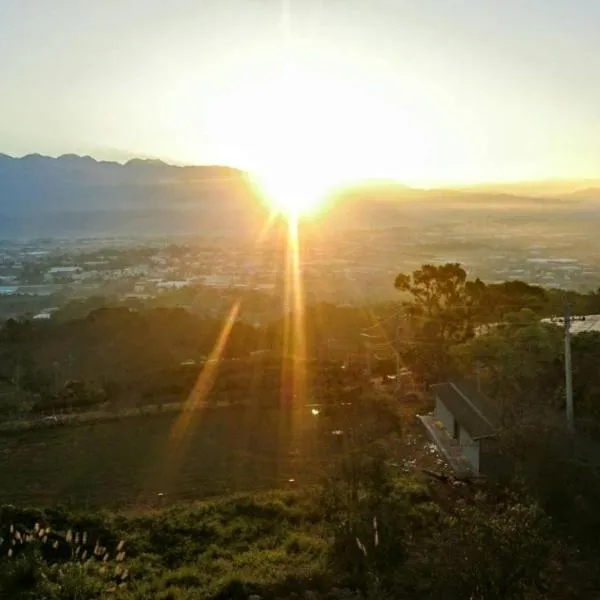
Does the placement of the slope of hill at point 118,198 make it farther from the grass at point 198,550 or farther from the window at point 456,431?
the grass at point 198,550

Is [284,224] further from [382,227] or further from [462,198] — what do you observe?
[462,198]

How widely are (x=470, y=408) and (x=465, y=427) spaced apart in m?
1.01

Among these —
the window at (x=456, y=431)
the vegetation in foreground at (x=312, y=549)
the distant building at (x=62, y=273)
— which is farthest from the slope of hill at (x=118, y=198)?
the vegetation in foreground at (x=312, y=549)

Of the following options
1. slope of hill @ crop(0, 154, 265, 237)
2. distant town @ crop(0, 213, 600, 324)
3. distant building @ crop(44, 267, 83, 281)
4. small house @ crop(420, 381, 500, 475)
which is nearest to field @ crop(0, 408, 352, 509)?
small house @ crop(420, 381, 500, 475)

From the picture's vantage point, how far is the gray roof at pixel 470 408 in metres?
12.9

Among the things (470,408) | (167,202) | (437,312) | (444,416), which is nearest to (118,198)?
(167,202)

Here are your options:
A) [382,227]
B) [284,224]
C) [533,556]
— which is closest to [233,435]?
[533,556]

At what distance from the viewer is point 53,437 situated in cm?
1642

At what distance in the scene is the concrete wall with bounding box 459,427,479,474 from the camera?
12.5 metres

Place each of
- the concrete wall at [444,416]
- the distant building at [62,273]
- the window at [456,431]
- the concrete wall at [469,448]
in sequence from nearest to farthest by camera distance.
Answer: the concrete wall at [469,448] < the window at [456,431] < the concrete wall at [444,416] < the distant building at [62,273]

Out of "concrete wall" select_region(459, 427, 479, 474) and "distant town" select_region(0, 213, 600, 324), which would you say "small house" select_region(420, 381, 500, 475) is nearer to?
"concrete wall" select_region(459, 427, 479, 474)

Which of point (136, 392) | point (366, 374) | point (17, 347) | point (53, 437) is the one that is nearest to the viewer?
point (53, 437)

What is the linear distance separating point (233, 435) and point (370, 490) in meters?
7.11

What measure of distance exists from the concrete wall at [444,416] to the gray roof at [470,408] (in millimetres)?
144
